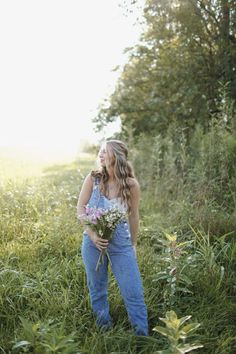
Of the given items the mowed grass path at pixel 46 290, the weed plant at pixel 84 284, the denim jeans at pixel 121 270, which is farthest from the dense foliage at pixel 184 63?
the denim jeans at pixel 121 270

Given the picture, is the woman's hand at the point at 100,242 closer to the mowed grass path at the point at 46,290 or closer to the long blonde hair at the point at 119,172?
the long blonde hair at the point at 119,172

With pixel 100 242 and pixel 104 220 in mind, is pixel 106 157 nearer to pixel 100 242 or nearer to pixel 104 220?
pixel 104 220

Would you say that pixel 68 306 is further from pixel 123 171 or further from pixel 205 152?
pixel 205 152

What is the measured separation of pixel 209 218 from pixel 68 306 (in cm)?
260

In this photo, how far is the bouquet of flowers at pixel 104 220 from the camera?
10.9 feet

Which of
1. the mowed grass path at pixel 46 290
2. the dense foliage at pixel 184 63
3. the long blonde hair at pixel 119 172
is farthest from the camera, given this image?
the dense foliage at pixel 184 63

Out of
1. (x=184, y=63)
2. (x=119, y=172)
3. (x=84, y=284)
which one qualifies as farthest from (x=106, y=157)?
(x=184, y=63)

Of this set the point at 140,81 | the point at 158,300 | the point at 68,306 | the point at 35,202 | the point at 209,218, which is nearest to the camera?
the point at 68,306

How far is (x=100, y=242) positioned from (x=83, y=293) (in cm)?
105

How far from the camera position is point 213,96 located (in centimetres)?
942

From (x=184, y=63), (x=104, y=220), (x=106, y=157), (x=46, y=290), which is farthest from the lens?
(x=184, y=63)

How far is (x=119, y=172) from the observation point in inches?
142

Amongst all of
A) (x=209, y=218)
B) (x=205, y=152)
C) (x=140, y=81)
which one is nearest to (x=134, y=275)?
(x=209, y=218)

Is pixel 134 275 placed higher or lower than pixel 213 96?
lower
